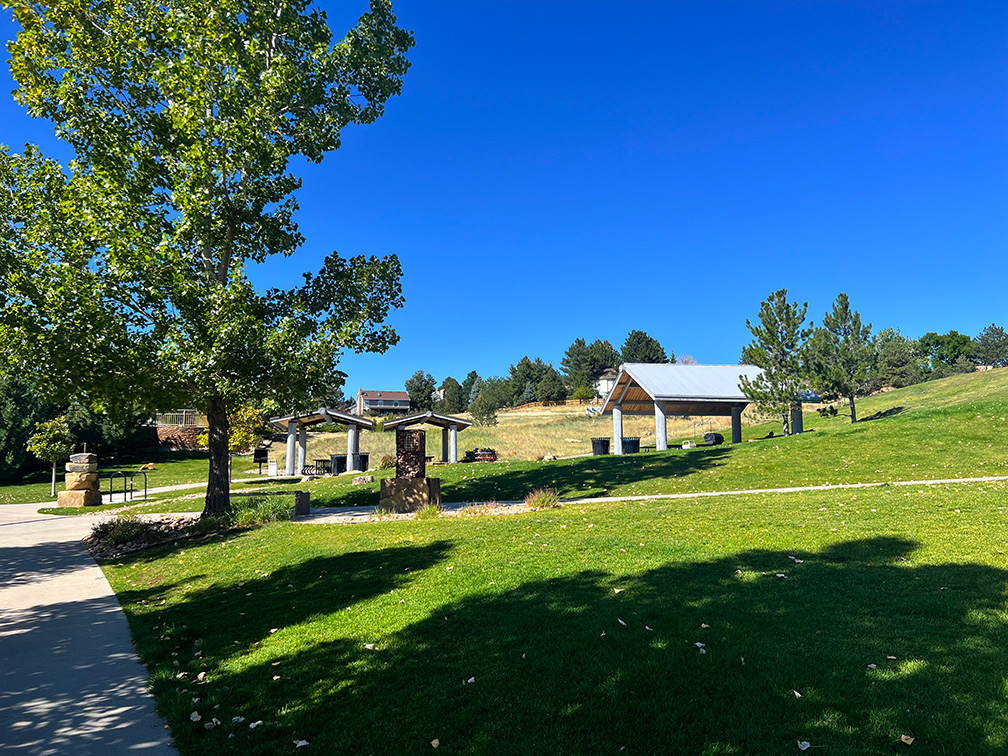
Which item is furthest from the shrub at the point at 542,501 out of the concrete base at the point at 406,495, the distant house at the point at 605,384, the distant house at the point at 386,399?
the distant house at the point at 386,399

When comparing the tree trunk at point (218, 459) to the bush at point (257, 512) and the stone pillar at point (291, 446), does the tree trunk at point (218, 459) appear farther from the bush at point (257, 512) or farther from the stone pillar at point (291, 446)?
the stone pillar at point (291, 446)

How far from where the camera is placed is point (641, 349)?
354 feet

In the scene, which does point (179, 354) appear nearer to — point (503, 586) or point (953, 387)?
point (503, 586)

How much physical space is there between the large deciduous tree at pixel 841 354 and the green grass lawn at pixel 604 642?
2737 cm

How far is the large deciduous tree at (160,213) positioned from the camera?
12.0m

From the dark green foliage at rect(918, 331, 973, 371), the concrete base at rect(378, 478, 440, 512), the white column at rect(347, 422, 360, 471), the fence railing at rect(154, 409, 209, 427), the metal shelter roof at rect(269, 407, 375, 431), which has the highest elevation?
the dark green foliage at rect(918, 331, 973, 371)

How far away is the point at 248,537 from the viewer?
491 inches

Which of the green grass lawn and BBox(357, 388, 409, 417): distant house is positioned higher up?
BBox(357, 388, 409, 417): distant house

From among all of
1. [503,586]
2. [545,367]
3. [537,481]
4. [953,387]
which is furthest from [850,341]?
[545,367]

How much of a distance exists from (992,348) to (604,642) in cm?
11432

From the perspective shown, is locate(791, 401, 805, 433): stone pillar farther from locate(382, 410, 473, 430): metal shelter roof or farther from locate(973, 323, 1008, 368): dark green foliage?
locate(973, 323, 1008, 368): dark green foliage

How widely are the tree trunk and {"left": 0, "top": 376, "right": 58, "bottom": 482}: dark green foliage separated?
923 inches

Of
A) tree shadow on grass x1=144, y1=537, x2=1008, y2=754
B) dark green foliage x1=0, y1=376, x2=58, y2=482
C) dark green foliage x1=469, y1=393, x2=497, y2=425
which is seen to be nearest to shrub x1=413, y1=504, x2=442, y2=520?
tree shadow on grass x1=144, y1=537, x2=1008, y2=754

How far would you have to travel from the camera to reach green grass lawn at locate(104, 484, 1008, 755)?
12.8 feet
